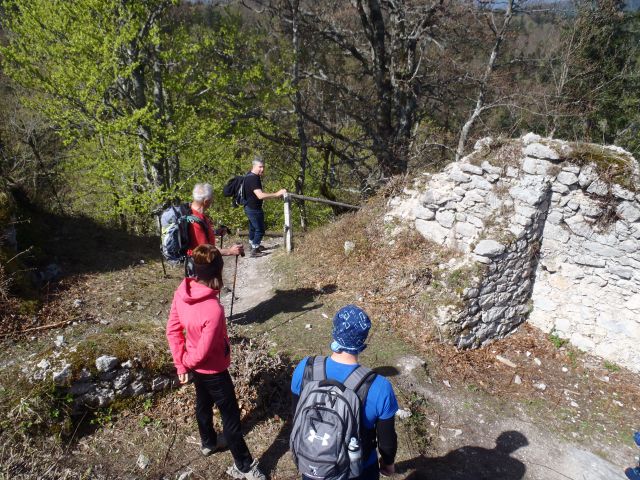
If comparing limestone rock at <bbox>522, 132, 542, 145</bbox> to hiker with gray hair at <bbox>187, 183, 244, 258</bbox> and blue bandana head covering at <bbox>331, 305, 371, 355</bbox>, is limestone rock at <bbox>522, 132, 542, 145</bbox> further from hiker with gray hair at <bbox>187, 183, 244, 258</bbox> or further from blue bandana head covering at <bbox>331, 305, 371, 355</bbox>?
blue bandana head covering at <bbox>331, 305, 371, 355</bbox>

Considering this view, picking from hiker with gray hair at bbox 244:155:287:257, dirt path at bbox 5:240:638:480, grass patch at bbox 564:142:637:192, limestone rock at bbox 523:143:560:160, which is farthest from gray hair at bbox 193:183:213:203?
grass patch at bbox 564:142:637:192

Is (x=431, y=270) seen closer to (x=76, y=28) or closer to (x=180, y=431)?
(x=180, y=431)

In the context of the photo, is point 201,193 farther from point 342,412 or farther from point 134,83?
point 134,83

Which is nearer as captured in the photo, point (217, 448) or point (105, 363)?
point (217, 448)

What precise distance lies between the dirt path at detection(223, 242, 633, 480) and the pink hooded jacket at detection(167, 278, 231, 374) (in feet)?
4.42

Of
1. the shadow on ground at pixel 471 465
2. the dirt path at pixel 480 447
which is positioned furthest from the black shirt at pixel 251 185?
the shadow on ground at pixel 471 465

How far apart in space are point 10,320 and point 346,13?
12.2 metres

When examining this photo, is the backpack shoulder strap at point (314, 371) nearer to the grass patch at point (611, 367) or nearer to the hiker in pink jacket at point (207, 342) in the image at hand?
the hiker in pink jacket at point (207, 342)

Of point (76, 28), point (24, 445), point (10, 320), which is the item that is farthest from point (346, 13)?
point (24, 445)

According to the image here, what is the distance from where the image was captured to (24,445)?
3312 millimetres

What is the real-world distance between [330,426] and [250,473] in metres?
1.68

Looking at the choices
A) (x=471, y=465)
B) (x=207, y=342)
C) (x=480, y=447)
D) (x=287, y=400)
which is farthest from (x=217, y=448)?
(x=480, y=447)

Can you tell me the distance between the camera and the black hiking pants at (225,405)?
3.25m

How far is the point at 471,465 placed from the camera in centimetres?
428
